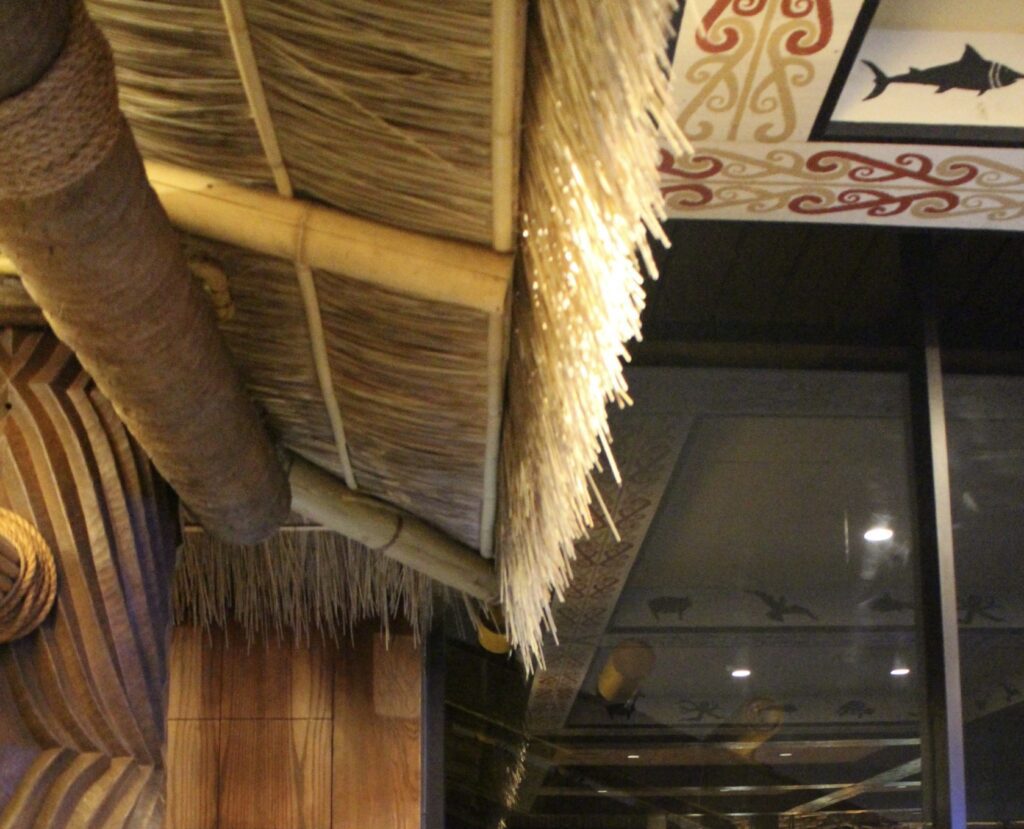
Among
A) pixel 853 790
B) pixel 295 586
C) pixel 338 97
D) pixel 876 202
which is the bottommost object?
Result: pixel 853 790

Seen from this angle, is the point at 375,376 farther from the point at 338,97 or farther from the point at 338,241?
the point at 338,97

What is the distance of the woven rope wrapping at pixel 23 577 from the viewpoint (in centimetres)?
122

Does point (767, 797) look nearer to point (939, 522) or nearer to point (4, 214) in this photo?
point (939, 522)

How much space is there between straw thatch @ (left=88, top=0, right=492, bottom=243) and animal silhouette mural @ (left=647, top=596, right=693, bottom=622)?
72.0 inches

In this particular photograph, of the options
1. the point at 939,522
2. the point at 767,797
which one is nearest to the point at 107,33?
the point at 939,522

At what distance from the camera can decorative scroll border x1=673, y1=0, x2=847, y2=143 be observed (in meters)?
1.89

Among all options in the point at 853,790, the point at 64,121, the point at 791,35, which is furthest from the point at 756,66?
the point at 853,790

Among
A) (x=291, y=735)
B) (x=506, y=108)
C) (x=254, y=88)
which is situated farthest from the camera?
(x=291, y=735)

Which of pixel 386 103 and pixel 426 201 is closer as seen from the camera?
pixel 386 103

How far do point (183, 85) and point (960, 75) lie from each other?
4.43ft

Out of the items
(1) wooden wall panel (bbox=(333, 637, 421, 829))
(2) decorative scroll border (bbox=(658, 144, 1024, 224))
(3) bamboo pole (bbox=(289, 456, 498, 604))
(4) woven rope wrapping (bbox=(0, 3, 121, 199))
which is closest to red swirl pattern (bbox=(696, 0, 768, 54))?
(2) decorative scroll border (bbox=(658, 144, 1024, 224))

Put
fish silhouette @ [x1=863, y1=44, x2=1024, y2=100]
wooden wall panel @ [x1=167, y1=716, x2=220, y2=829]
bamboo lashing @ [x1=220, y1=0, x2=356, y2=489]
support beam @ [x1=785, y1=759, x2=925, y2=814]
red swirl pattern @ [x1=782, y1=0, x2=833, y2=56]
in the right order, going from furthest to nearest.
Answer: support beam @ [x1=785, y1=759, x2=925, y2=814] < wooden wall panel @ [x1=167, y1=716, x2=220, y2=829] < fish silhouette @ [x1=863, y1=44, x2=1024, y2=100] < red swirl pattern @ [x1=782, y1=0, x2=833, y2=56] < bamboo lashing @ [x1=220, y1=0, x2=356, y2=489]

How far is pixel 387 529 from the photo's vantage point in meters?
1.94

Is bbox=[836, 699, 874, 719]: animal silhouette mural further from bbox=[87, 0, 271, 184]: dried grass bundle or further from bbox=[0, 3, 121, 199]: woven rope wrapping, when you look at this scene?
bbox=[0, 3, 121, 199]: woven rope wrapping
